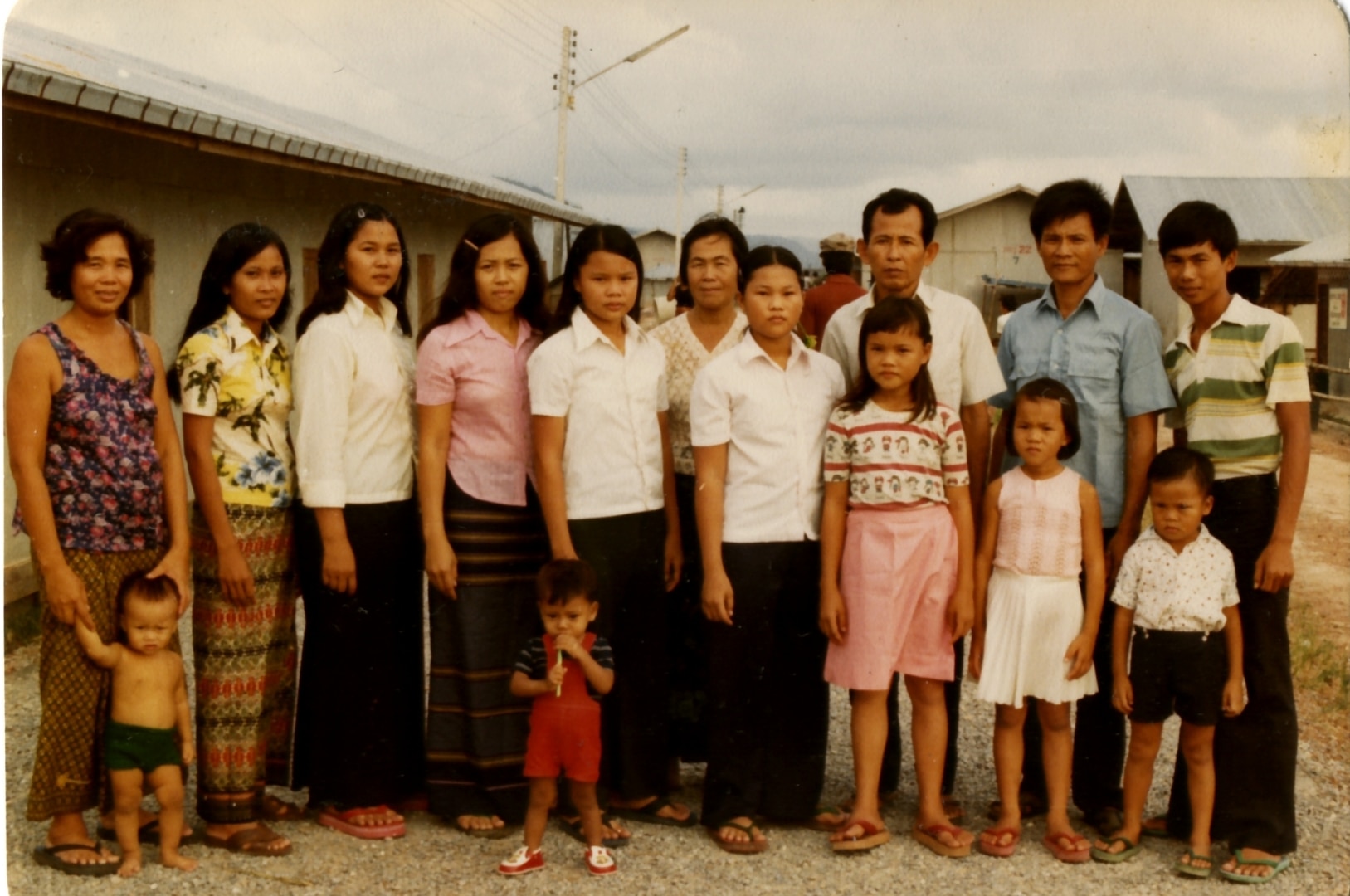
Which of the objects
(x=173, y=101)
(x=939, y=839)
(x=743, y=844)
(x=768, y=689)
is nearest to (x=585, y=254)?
(x=768, y=689)

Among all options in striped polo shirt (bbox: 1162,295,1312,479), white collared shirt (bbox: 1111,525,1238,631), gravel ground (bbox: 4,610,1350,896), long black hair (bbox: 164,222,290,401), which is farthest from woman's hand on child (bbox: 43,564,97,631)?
striped polo shirt (bbox: 1162,295,1312,479)

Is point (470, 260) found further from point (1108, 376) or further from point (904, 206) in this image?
point (1108, 376)

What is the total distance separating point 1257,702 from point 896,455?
130cm

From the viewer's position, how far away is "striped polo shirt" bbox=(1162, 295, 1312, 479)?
3.43m

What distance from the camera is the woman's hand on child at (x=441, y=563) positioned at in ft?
11.5

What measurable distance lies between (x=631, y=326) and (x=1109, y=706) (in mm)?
1931

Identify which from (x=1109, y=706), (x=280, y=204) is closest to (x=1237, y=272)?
(x=280, y=204)

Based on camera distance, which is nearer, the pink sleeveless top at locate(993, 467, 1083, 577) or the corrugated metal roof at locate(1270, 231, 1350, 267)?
the pink sleeveless top at locate(993, 467, 1083, 577)

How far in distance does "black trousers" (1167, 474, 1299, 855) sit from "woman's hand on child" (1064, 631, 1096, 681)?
0.46m

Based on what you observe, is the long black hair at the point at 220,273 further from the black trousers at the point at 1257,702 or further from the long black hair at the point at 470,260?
the black trousers at the point at 1257,702

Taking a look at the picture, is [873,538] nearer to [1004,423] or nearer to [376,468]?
[1004,423]

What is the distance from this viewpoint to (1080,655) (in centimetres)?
344

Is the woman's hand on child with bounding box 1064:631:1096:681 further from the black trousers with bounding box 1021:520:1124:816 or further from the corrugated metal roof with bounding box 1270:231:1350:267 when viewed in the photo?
the corrugated metal roof with bounding box 1270:231:1350:267

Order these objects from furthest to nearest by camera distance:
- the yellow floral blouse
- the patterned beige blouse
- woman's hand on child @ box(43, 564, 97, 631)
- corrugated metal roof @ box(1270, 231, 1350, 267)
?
1. corrugated metal roof @ box(1270, 231, 1350, 267)
2. the patterned beige blouse
3. the yellow floral blouse
4. woman's hand on child @ box(43, 564, 97, 631)
